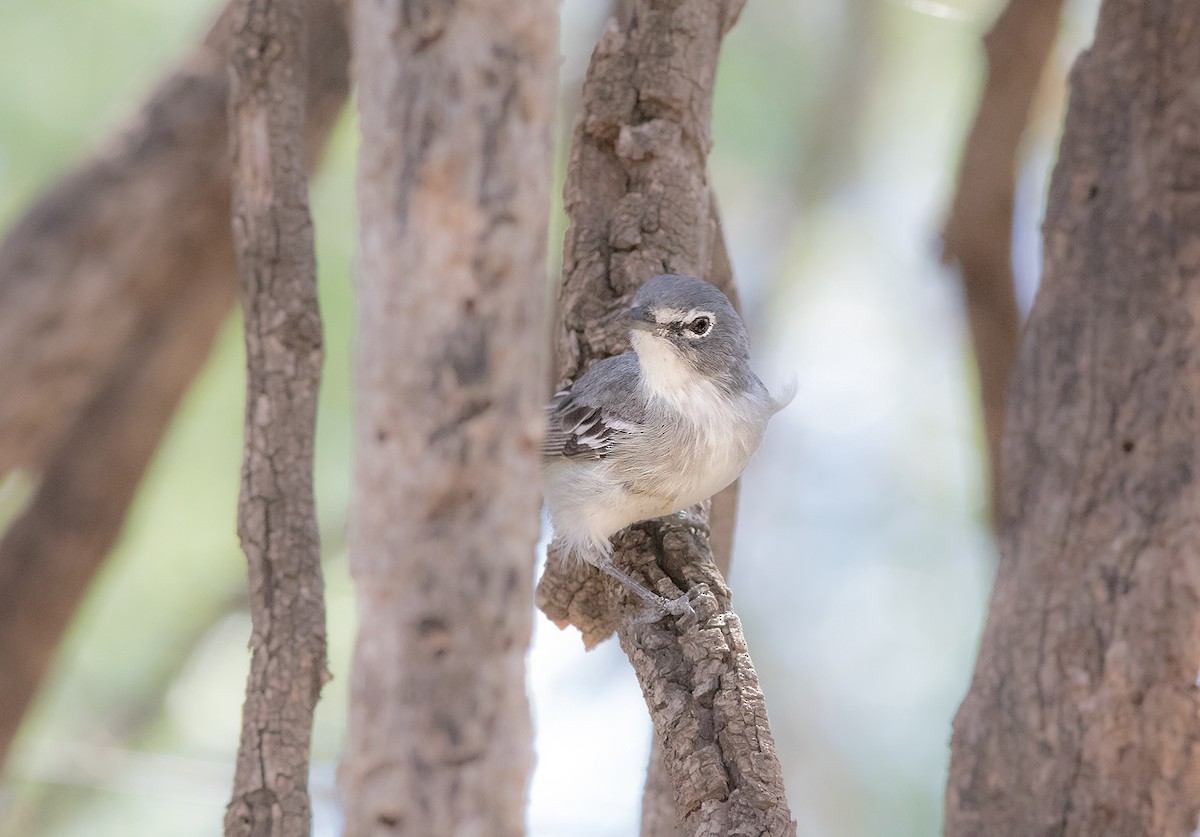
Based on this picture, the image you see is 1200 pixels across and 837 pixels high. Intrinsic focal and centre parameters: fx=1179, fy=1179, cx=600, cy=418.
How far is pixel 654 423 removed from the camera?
402 centimetres

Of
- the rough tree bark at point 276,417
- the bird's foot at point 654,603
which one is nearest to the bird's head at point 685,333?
the bird's foot at point 654,603

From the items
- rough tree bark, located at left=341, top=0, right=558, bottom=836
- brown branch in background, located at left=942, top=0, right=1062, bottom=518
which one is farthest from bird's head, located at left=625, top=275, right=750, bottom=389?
brown branch in background, located at left=942, top=0, right=1062, bottom=518

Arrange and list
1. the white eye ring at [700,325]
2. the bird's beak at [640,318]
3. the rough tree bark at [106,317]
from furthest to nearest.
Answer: the rough tree bark at [106,317], the white eye ring at [700,325], the bird's beak at [640,318]

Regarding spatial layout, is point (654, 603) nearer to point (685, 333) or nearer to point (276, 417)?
point (685, 333)

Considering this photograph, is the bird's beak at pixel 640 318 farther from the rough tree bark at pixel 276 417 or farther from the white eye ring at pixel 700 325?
the rough tree bark at pixel 276 417

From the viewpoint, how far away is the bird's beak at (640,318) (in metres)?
3.80

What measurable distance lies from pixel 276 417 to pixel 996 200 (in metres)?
4.52

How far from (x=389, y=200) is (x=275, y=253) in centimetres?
212

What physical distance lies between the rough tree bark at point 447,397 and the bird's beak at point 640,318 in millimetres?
2022

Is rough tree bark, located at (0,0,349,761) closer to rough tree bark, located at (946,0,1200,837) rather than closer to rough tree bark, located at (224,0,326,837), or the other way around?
rough tree bark, located at (224,0,326,837)

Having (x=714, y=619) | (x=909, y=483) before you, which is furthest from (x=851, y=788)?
(x=714, y=619)

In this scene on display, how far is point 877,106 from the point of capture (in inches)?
378

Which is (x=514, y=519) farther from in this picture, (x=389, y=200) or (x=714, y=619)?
(x=714, y=619)

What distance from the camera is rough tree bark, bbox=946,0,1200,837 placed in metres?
4.05
